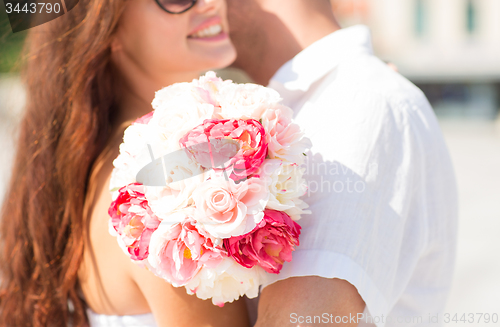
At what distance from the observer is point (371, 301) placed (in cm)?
124

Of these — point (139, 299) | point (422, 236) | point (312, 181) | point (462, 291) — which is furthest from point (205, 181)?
point (462, 291)

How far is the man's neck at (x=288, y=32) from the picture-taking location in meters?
1.75

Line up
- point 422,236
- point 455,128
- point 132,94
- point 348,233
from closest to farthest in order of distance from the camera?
point 348,233 < point 422,236 < point 132,94 < point 455,128

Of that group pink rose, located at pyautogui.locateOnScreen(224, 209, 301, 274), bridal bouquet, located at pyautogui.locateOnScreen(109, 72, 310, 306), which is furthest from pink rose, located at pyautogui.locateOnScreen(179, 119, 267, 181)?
pink rose, located at pyautogui.locateOnScreen(224, 209, 301, 274)

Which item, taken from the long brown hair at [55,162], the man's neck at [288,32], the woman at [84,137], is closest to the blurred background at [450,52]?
the man's neck at [288,32]

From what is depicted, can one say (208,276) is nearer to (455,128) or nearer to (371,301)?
(371,301)

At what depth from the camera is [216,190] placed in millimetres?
1013

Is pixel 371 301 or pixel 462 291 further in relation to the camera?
pixel 462 291

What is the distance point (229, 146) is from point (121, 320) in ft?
3.17

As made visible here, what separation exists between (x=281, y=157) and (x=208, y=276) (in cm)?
35

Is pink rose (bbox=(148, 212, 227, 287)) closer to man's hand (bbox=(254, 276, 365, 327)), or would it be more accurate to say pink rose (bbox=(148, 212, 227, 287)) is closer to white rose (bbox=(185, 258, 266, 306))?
white rose (bbox=(185, 258, 266, 306))

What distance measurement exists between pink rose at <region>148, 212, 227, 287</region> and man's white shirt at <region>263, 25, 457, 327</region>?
24cm

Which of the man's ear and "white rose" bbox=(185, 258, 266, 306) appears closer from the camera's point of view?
"white rose" bbox=(185, 258, 266, 306)

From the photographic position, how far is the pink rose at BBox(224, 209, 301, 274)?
1.05 meters
